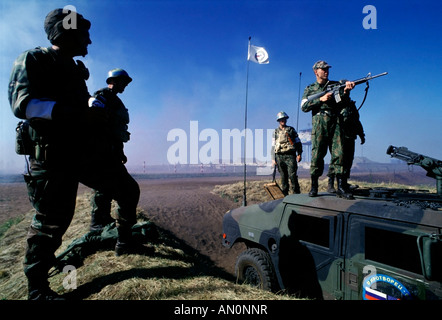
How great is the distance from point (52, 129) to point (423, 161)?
5951 mm

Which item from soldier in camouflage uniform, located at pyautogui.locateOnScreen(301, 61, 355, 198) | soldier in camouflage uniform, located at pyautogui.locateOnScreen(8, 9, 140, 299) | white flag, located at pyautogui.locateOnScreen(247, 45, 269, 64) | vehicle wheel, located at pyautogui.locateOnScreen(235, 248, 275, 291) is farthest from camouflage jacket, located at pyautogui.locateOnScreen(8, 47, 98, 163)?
white flag, located at pyautogui.locateOnScreen(247, 45, 269, 64)

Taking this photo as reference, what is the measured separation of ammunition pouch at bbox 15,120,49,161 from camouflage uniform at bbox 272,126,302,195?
548 cm

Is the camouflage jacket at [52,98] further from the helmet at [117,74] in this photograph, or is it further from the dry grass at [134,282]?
the dry grass at [134,282]

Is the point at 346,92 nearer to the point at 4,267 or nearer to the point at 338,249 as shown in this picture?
the point at 338,249

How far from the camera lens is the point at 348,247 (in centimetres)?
235

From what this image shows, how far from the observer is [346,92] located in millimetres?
3561

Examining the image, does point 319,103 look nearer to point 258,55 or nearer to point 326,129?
point 326,129

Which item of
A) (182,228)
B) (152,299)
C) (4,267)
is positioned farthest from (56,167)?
(182,228)

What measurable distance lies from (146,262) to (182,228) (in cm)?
430

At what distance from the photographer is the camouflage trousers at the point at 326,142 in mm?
3584

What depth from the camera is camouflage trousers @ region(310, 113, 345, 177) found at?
11.8 ft

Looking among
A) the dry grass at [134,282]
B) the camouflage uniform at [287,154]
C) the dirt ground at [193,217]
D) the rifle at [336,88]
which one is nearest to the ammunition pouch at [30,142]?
the dry grass at [134,282]

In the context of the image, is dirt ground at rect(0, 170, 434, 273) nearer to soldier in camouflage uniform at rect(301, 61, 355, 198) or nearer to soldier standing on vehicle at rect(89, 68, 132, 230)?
soldier standing on vehicle at rect(89, 68, 132, 230)

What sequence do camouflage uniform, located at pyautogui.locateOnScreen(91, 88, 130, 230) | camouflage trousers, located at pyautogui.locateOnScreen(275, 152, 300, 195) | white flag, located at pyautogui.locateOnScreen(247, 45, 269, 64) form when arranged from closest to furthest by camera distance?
camouflage uniform, located at pyautogui.locateOnScreen(91, 88, 130, 230), camouflage trousers, located at pyautogui.locateOnScreen(275, 152, 300, 195), white flag, located at pyautogui.locateOnScreen(247, 45, 269, 64)
